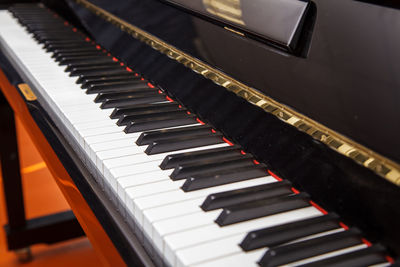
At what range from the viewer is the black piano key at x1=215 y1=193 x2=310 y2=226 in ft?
2.52

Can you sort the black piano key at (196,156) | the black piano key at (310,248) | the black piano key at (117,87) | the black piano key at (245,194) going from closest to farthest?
the black piano key at (310,248) → the black piano key at (245,194) → the black piano key at (196,156) → the black piano key at (117,87)

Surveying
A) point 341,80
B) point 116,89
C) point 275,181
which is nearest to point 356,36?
point 341,80

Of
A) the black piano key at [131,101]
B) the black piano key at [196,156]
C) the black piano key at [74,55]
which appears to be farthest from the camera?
the black piano key at [74,55]

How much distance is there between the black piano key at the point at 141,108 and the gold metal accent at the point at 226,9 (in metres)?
0.27

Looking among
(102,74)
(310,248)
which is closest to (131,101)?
(102,74)

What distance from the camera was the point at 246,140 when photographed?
1013 millimetres

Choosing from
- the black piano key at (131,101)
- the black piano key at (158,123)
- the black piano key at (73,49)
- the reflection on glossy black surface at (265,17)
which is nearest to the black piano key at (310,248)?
the reflection on glossy black surface at (265,17)

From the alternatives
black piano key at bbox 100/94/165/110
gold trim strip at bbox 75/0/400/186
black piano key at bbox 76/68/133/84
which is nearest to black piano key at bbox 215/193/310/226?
gold trim strip at bbox 75/0/400/186

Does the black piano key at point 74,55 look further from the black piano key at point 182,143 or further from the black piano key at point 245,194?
the black piano key at point 245,194

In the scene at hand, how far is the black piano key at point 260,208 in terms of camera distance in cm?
77

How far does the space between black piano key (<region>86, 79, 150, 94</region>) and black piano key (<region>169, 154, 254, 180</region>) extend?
19.1 inches

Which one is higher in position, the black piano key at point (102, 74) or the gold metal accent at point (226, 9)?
the gold metal accent at point (226, 9)

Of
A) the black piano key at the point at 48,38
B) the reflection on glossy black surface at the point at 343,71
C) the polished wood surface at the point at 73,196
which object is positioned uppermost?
the reflection on glossy black surface at the point at 343,71

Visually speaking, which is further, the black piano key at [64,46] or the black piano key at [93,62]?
the black piano key at [64,46]
